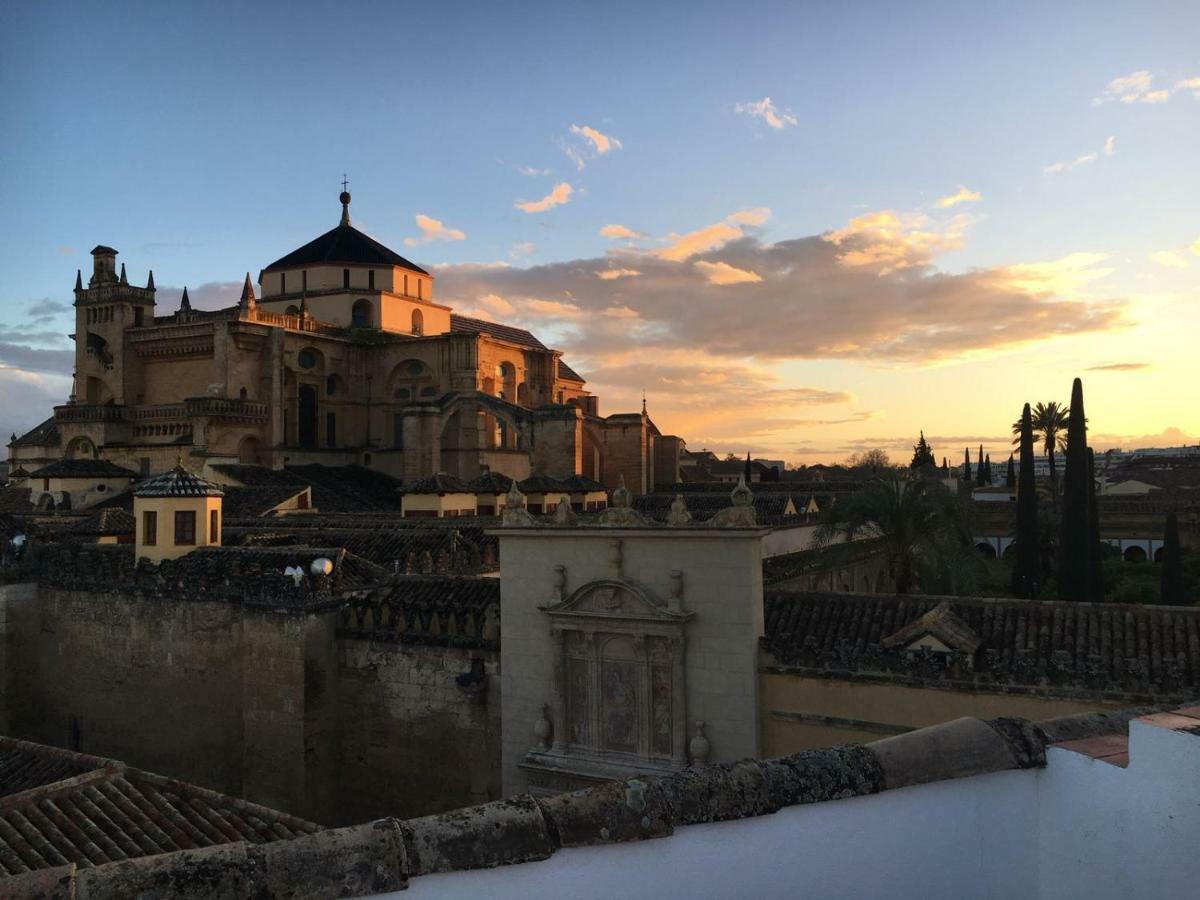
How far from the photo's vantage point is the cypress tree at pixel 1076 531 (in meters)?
24.1

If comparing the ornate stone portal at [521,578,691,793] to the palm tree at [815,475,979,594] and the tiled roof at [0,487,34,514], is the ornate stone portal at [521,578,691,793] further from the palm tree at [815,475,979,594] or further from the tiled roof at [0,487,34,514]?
the tiled roof at [0,487,34,514]

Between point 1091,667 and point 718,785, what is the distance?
7.02 metres

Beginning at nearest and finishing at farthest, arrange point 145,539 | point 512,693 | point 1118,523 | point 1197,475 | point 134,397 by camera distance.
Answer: point 512,693 < point 145,539 < point 134,397 < point 1118,523 < point 1197,475

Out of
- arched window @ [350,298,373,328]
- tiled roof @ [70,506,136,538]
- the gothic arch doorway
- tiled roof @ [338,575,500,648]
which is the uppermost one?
arched window @ [350,298,373,328]

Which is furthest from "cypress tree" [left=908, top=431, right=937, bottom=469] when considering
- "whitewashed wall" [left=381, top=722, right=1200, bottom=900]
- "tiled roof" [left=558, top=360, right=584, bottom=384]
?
"whitewashed wall" [left=381, top=722, right=1200, bottom=900]

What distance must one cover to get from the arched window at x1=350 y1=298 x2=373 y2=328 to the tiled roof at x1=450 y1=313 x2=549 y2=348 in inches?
216

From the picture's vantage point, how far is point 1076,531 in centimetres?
2444

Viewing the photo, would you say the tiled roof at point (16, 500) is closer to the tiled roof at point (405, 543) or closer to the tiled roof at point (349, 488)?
the tiled roof at point (349, 488)

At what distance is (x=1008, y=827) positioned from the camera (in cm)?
379

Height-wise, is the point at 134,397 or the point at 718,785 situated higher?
the point at 134,397

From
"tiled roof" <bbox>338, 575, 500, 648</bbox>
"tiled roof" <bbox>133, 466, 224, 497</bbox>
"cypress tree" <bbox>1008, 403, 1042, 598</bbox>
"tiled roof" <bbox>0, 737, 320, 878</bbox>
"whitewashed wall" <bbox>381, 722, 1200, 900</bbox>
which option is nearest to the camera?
"whitewashed wall" <bbox>381, 722, 1200, 900</bbox>

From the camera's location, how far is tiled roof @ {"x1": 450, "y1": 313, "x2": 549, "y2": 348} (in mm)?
46219

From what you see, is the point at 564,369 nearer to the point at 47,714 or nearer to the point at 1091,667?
the point at 47,714

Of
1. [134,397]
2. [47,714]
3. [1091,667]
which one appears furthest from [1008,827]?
[134,397]
